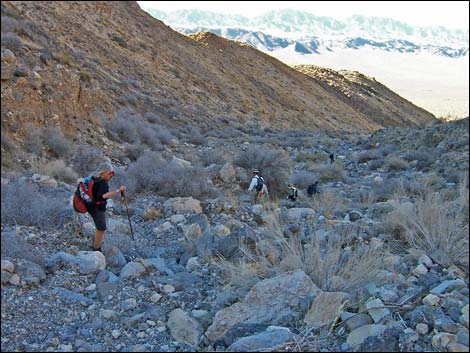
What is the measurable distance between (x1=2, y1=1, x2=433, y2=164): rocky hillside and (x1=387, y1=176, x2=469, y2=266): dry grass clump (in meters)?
6.19

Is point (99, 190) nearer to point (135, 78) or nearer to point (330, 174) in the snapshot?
point (330, 174)

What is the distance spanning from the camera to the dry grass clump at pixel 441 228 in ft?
16.9

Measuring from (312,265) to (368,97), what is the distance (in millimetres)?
53405

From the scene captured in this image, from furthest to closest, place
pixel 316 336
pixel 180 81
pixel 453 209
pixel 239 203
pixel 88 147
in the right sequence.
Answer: pixel 180 81
pixel 88 147
pixel 239 203
pixel 453 209
pixel 316 336

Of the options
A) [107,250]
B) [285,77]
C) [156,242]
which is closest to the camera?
[107,250]

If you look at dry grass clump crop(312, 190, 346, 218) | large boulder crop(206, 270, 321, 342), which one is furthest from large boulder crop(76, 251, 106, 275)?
dry grass clump crop(312, 190, 346, 218)

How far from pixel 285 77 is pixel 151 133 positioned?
103ft

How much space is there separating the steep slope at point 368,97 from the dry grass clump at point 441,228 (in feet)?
154

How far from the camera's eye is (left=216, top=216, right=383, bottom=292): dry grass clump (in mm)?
4898

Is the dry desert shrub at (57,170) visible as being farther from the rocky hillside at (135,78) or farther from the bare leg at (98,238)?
the bare leg at (98,238)

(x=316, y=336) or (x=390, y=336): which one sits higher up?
(x=390, y=336)

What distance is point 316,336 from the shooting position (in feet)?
13.5


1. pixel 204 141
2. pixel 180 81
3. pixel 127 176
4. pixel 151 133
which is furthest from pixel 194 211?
pixel 180 81

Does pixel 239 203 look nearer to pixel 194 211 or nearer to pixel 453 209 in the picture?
pixel 194 211
